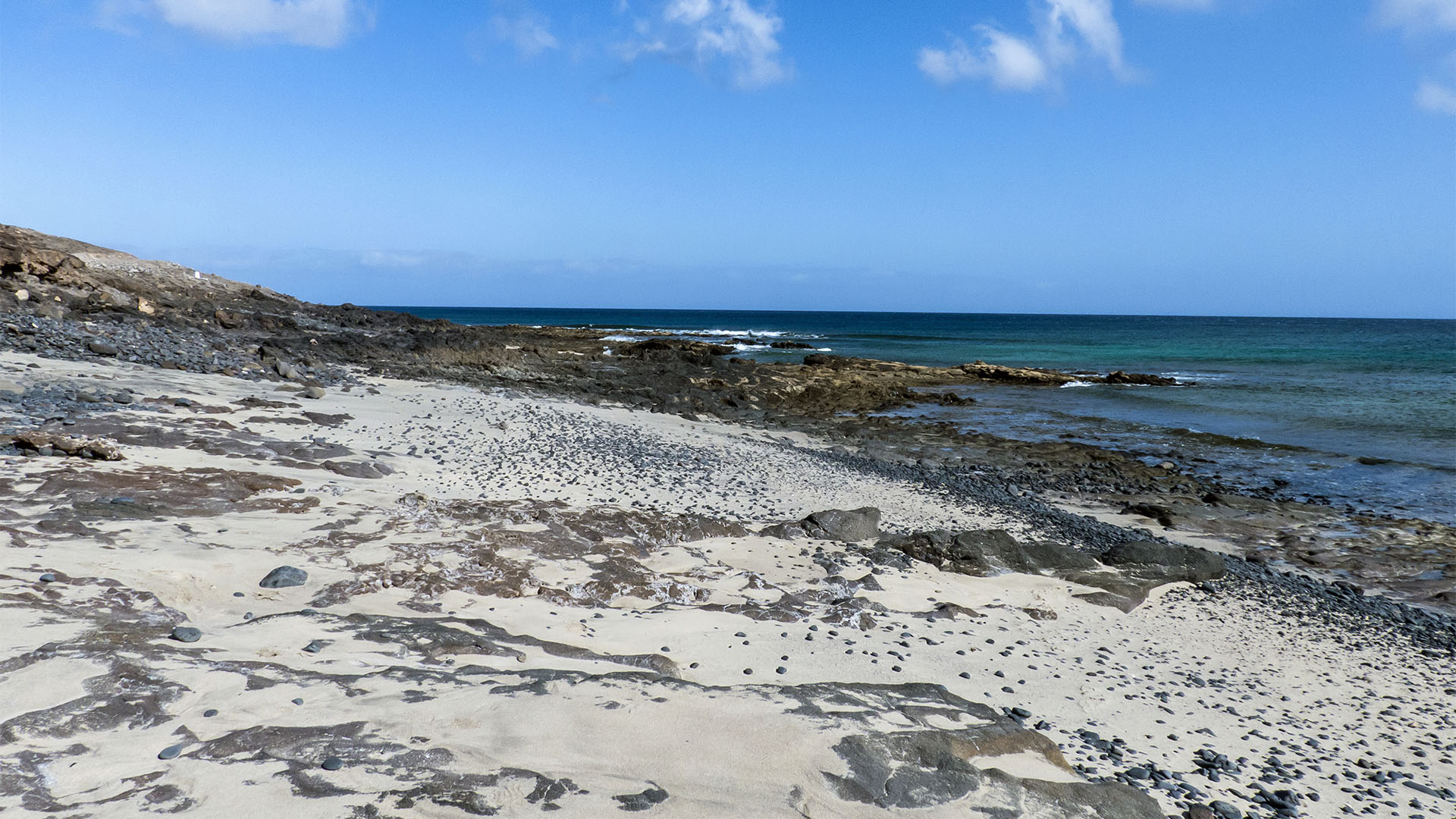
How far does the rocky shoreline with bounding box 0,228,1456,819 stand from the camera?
3.32 metres

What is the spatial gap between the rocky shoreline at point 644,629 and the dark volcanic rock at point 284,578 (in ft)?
0.05

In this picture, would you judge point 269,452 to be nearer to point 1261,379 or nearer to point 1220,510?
point 1220,510

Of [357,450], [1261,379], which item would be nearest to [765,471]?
[357,450]

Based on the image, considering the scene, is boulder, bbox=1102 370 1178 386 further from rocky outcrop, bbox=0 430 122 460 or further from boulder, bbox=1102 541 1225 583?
rocky outcrop, bbox=0 430 122 460

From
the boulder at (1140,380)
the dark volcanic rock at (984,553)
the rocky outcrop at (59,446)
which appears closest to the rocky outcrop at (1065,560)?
the dark volcanic rock at (984,553)

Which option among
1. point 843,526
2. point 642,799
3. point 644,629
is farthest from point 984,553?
point 642,799

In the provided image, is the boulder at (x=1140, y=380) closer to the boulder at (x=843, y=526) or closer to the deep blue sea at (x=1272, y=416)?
the deep blue sea at (x=1272, y=416)

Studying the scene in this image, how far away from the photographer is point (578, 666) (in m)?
4.61

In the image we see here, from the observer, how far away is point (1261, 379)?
108ft

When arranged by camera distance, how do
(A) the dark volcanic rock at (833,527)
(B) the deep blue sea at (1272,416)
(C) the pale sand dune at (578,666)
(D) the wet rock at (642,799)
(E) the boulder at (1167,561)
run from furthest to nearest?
(B) the deep blue sea at (1272,416)
(A) the dark volcanic rock at (833,527)
(E) the boulder at (1167,561)
(C) the pale sand dune at (578,666)
(D) the wet rock at (642,799)

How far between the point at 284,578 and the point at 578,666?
7.60 ft

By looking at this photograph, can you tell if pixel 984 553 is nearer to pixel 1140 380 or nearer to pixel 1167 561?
pixel 1167 561

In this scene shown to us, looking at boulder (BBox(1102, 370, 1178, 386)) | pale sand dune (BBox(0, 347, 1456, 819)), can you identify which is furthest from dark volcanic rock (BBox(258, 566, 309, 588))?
boulder (BBox(1102, 370, 1178, 386))

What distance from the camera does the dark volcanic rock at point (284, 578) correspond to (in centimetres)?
533
